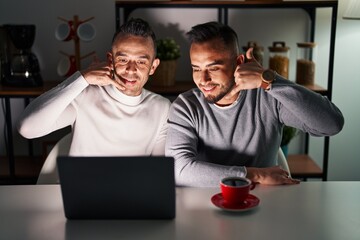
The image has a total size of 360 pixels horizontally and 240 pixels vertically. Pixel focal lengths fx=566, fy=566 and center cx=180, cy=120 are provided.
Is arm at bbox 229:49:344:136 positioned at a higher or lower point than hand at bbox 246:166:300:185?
higher

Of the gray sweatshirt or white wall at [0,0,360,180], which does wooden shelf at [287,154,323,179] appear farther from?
the gray sweatshirt

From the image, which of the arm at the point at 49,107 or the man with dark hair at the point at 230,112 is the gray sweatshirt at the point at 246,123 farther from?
the arm at the point at 49,107

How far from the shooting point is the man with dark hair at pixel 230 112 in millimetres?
1869

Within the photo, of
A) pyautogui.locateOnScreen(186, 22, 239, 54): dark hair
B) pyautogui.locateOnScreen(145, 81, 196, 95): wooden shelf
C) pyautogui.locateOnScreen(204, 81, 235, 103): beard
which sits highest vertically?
pyautogui.locateOnScreen(186, 22, 239, 54): dark hair

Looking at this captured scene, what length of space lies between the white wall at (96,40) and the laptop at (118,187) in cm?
180

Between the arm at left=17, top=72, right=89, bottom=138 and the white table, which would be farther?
the arm at left=17, top=72, right=89, bottom=138

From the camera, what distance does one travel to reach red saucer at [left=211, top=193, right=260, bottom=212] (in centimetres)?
147

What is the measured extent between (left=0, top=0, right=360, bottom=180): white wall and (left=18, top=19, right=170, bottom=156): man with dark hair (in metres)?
0.97

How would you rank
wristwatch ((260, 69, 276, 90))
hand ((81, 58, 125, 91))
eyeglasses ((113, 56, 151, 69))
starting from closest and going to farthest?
1. wristwatch ((260, 69, 276, 90))
2. hand ((81, 58, 125, 91))
3. eyeglasses ((113, 56, 151, 69))

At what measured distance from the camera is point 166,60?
2859 millimetres

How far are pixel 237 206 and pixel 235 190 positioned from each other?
0.15 feet

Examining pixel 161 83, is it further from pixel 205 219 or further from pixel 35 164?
pixel 205 219

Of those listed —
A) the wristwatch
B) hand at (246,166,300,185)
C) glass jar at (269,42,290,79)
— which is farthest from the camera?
glass jar at (269,42,290,79)

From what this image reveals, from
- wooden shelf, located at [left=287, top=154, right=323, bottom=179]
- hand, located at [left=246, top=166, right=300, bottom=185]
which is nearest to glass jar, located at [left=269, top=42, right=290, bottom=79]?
wooden shelf, located at [left=287, top=154, right=323, bottom=179]
